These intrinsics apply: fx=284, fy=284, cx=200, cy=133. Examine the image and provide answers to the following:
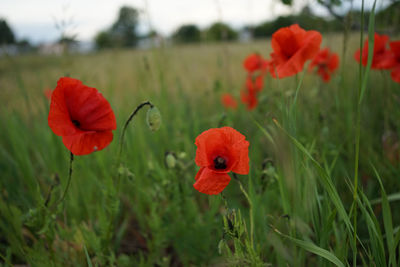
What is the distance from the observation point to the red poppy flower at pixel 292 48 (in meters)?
0.79

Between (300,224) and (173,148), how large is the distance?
79 centimetres

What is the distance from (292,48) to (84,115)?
63 cm

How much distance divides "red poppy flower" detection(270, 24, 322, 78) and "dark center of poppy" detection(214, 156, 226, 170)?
29cm

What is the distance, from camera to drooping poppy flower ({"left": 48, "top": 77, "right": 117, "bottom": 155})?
0.68 metres

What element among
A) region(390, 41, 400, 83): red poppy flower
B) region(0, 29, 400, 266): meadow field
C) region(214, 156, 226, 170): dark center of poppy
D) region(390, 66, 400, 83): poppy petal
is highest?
region(390, 41, 400, 83): red poppy flower

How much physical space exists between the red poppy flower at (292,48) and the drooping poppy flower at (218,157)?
0.27 m

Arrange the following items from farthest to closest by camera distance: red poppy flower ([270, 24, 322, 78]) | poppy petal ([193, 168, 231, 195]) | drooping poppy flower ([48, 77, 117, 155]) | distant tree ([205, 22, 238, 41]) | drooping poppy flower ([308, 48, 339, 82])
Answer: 1. distant tree ([205, 22, 238, 41])
2. drooping poppy flower ([308, 48, 339, 82])
3. red poppy flower ([270, 24, 322, 78])
4. drooping poppy flower ([48, 77, 117, 155])
5. poppy petal ([193, 168, 231, 195])

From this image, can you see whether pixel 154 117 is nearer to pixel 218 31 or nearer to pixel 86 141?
pixel 86 141

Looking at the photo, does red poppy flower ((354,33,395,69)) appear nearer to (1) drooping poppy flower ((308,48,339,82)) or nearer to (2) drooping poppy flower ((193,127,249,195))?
(1) drooping poppy flower ((308,48,339,82))

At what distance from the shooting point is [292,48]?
87 cm

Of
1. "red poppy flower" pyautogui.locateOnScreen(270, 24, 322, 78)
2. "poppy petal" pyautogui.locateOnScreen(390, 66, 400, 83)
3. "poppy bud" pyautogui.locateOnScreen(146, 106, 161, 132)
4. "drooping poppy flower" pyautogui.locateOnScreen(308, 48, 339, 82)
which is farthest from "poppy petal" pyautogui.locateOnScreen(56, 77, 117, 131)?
"drooping poppy flower" pyautogui.locateOnScreen(308, 48, 339, 82)

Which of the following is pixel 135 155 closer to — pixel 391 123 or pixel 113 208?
pixel 113 208

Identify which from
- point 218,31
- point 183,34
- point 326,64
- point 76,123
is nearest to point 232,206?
point 76,123

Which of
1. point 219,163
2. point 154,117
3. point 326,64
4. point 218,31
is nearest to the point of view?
point 219,163
